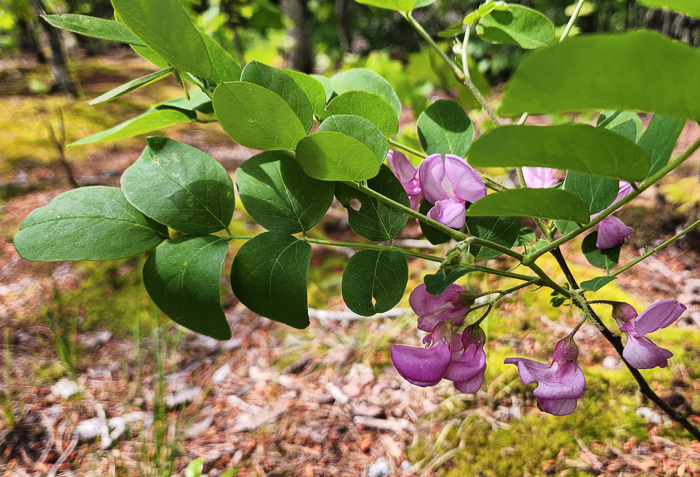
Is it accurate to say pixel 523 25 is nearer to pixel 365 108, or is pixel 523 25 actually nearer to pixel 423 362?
pixel 365 108

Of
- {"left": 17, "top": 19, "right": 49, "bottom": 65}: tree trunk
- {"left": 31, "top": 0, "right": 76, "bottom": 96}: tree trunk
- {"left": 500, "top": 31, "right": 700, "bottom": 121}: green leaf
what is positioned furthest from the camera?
{"left": 17, "top": 19, "right": 49, "bottom": 65}: tree trunk

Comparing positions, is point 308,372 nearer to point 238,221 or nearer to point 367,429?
point 367,429

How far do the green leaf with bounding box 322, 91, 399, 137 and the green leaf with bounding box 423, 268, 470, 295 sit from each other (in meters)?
0.16

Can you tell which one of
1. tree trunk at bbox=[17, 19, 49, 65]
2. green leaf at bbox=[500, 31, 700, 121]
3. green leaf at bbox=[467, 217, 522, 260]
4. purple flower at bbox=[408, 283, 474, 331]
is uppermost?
green leaf at bbox=[500, 31, 700, 121]

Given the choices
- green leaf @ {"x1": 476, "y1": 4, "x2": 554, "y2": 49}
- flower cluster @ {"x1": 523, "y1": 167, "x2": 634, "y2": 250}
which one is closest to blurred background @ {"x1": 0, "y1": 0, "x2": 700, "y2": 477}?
green leaf @ {"x1": 476, "y1": 4, "x2": 554, "y2": 49}

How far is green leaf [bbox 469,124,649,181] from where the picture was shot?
240 mm

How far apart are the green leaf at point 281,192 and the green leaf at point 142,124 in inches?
3.0

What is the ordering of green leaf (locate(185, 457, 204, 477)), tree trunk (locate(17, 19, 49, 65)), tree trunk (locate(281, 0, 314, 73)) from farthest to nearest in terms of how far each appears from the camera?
tree trunk (locate(17, 19, 49, 65))
tree trunk (locate(281, 0, 314, 73))
green leaf (locate(185, 457, 204, 477))

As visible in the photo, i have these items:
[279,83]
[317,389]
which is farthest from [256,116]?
[317,389]

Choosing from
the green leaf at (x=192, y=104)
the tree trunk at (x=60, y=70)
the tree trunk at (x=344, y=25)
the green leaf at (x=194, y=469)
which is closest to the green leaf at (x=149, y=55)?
the green leaf at (x=192, y=104)

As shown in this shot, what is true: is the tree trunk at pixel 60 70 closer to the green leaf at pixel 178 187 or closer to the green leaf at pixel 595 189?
the green leaf at pixel 178 187

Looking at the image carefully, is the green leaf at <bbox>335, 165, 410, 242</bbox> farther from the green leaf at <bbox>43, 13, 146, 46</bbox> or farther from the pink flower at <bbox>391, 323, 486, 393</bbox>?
the green leaf at <bbox>43, 13, 146, 46</bbox>

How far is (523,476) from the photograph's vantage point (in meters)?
0.82

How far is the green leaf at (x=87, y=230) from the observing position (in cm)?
39
